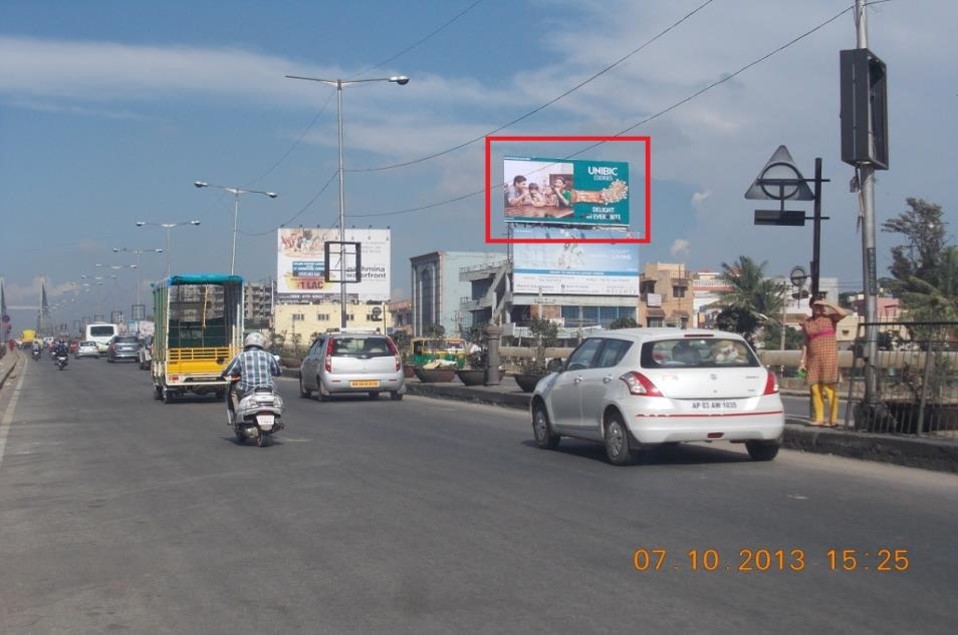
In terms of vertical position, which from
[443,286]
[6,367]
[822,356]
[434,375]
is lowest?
[6,367]

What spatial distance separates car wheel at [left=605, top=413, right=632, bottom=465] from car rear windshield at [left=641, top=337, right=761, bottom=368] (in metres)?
0.73

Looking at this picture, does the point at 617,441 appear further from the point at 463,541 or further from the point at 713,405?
the point at 463,541

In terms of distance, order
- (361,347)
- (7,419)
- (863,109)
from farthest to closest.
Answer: (361,347) < (7,419) < (863,109)

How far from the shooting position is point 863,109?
13.7 m

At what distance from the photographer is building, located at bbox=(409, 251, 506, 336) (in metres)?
105

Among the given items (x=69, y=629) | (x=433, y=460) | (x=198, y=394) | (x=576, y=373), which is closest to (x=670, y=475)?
(x=576, y=373)

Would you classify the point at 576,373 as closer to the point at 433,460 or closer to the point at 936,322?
the point at 433,460

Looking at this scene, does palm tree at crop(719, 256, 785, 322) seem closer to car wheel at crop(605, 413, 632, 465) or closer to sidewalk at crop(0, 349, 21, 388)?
sidewalk at crop(0, 349, 21, 388)

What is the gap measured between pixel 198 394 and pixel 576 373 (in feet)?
57.0

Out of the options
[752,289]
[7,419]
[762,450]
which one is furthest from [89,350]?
[762,450]

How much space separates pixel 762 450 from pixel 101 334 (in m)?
80.3

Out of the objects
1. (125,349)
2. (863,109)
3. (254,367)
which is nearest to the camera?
(863,109)
